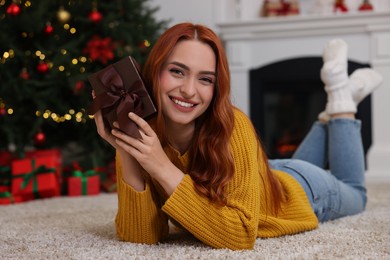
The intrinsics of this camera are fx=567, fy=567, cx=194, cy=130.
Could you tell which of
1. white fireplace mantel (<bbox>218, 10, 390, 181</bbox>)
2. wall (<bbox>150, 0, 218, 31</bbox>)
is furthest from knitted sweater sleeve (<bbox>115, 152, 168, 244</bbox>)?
wall (<bbox>150, 0, 218, 31</bbox>)

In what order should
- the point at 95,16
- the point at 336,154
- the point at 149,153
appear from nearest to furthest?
the point at 149,153 < the point at 336,154 < the point at 95,16

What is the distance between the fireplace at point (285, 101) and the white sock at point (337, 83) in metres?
1.75

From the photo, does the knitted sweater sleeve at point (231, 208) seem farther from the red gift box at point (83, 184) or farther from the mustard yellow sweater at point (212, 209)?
the red gift box at point (83, 184)

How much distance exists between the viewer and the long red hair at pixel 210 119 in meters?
1.20

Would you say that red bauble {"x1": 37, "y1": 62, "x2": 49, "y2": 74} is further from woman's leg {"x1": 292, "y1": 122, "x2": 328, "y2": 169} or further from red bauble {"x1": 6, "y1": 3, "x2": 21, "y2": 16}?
woman's leg {"x1": 292, "y1": 122, "x2": 328, "y2": 169}

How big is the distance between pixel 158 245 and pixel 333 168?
78 centimetres

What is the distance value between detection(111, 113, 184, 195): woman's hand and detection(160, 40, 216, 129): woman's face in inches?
3.5

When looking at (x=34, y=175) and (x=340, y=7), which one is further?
(x=340, y=7)

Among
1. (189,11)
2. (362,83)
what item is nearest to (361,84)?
(362,83)

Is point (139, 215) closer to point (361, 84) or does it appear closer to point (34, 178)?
point (361, 84)

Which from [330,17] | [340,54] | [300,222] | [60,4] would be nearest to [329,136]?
[340,54]

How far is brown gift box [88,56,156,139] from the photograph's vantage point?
44.8 inches

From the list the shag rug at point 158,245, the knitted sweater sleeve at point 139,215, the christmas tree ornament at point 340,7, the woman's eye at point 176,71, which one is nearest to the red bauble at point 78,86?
the shag rug at point 158,245

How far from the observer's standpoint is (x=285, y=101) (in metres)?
3.84
